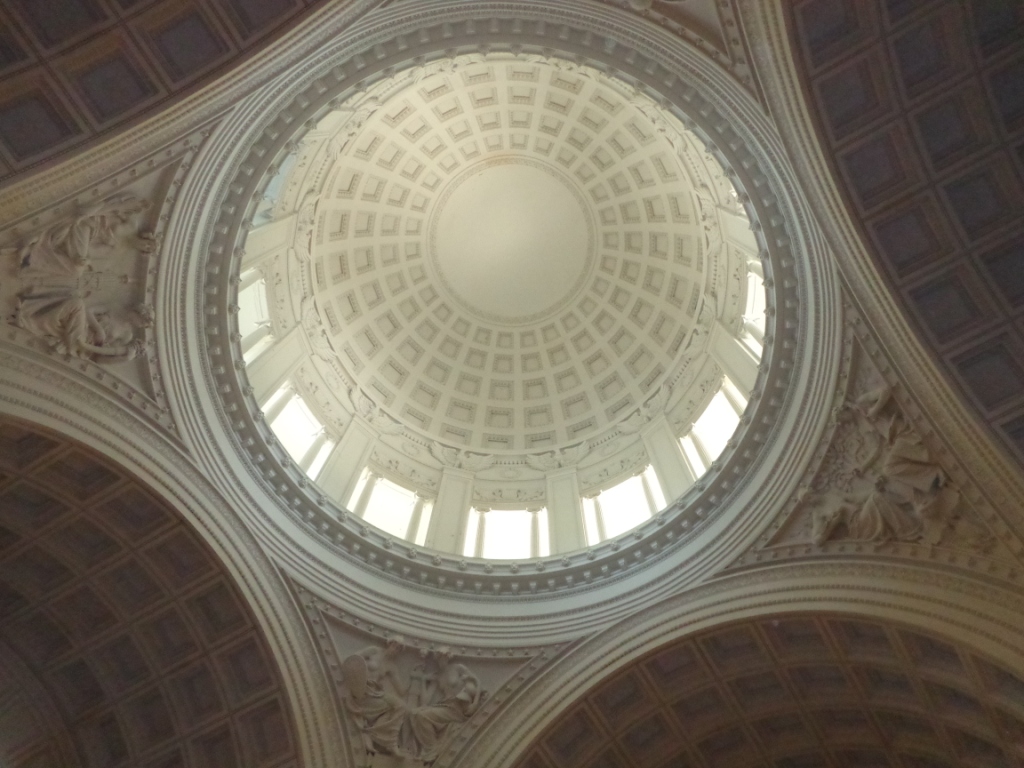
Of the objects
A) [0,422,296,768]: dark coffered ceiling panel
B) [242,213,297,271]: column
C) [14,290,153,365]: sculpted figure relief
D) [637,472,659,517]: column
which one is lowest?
[0,422,296,768]: dark coffered ceiling panel

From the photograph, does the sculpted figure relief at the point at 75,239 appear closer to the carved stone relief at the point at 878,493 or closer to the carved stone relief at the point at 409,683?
the carved stone relief at the point at 409,683

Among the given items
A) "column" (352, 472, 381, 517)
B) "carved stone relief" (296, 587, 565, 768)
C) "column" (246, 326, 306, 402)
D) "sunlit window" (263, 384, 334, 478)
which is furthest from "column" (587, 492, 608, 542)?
"column" (246, 326, 306, 402)

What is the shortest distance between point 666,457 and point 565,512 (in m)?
3.34

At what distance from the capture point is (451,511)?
24328 millimetres

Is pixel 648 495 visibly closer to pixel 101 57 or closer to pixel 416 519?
pixel 416 519

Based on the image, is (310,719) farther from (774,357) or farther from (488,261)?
(488,261)

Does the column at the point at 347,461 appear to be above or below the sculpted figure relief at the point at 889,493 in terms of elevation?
above

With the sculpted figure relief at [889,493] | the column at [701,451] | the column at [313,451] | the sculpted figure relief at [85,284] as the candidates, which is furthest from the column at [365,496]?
the sculpted figure relief at [889,493]

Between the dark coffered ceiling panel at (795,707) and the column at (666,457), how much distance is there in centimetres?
429

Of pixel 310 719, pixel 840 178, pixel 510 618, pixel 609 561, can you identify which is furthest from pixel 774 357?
pixel 310 719

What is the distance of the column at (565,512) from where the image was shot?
76.4 feet

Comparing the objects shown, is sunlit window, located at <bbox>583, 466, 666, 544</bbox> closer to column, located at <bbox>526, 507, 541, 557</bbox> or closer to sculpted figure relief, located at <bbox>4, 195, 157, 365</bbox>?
column, located at <bbox>526, 507, 541, 557</bbox>

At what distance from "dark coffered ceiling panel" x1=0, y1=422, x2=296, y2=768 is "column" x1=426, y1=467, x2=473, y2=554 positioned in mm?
6167

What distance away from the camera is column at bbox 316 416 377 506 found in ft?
73.8
